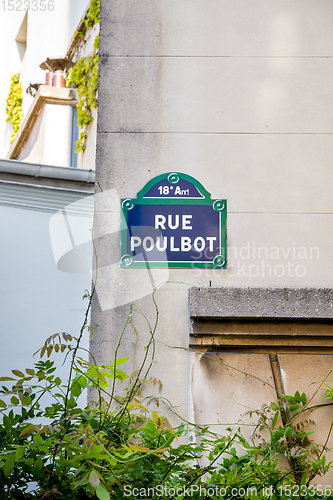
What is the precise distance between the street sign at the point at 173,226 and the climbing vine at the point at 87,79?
2609 millimetres

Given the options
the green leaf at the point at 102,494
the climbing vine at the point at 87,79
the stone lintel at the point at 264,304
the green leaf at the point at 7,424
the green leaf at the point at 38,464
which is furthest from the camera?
the climbing vine at the point at 87,79

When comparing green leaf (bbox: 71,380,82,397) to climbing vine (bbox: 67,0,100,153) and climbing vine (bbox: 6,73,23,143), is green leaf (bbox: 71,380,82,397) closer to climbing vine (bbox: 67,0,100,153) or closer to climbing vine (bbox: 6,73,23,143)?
climbing vine (bbox: 67,0,100,153)

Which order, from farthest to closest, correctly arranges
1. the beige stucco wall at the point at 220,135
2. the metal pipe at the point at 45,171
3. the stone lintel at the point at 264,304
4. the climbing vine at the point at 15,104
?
the climbing vine at the point at 15,104
the metal pipe at the point at 45,171
the beige stucco wall at the point at 220,135
the stone lintel at the point at 264,304

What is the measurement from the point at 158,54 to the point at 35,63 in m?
5.85

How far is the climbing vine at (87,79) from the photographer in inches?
191

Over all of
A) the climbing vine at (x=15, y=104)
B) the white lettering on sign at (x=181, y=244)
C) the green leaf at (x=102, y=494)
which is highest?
the climbing vine at (x=15, y=104)

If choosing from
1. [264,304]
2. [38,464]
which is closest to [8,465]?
[38,464]

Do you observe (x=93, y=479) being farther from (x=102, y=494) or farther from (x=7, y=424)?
(x=7, y=424)

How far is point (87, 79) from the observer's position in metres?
5.16

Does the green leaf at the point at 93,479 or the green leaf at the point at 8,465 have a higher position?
the green leaf at the point at 8,465

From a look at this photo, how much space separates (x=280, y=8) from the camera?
2695 mm

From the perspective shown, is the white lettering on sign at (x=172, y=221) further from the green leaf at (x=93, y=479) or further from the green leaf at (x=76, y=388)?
the green leaf at (x=93, y=479)

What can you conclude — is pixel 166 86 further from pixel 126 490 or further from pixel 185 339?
pixel 126 490

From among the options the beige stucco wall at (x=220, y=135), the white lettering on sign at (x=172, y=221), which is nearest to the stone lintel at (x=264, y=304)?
the beige stucco wall at (x=220, y=135)
